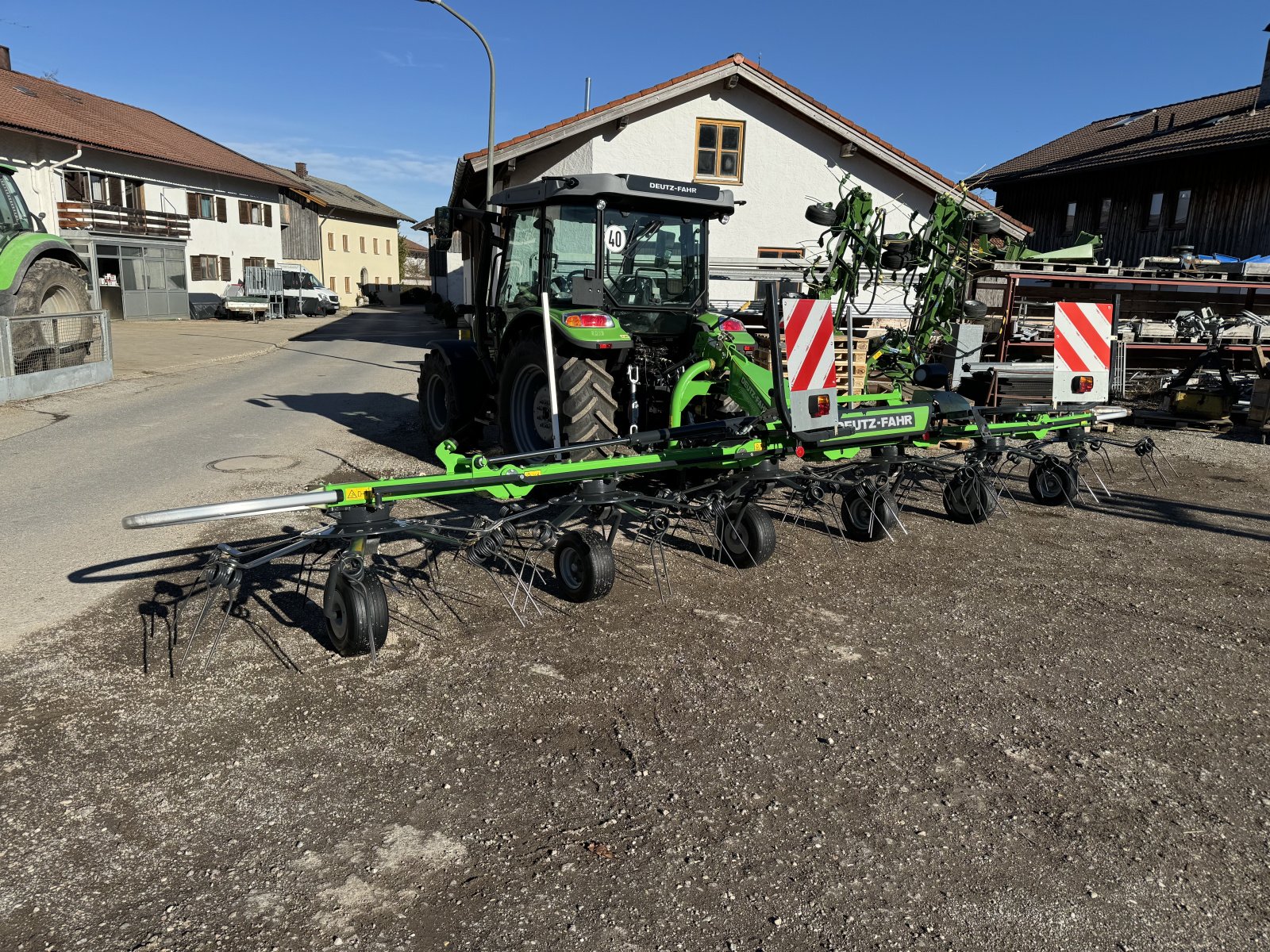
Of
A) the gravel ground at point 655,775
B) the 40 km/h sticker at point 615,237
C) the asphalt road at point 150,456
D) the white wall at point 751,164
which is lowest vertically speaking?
the gravel ground at point 655,775

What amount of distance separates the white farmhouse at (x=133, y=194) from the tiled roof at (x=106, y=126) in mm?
68

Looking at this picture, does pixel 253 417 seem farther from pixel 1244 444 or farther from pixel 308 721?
pixel 1244 444

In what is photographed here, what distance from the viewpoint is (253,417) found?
10.5 metres

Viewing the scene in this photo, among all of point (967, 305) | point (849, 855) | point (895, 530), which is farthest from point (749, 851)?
point (967, 305)

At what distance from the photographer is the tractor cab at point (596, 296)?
20.8ft

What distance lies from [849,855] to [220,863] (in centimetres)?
191

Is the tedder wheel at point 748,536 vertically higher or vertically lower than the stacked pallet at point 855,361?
lower

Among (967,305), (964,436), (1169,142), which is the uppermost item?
(1169,142)

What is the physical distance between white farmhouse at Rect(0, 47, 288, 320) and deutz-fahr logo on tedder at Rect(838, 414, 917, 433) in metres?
22.5

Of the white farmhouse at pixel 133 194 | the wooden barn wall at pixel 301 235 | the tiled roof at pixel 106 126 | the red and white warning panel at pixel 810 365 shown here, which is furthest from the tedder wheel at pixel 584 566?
the wooden barn wall at pixel 301 235

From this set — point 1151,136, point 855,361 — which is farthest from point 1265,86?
point 855,361

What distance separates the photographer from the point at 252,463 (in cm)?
788

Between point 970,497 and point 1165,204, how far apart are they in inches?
921

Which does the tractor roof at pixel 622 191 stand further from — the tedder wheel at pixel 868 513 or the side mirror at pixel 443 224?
the tedder wheel at pixel 868 513
